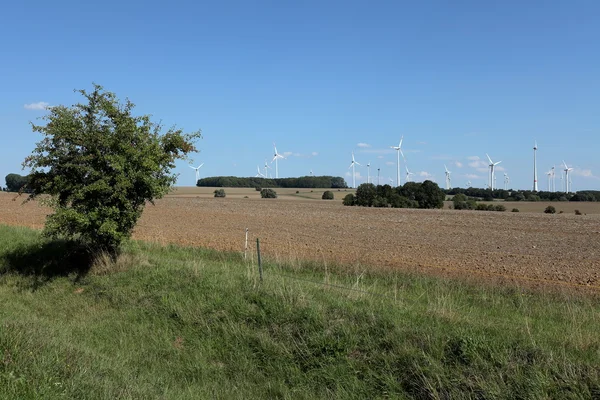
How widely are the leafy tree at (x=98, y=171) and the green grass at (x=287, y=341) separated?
184 centimetres

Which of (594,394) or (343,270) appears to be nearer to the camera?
(594,394)

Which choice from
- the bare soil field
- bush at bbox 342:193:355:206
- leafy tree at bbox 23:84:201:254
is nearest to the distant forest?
bush at bbox 342:193:355:206

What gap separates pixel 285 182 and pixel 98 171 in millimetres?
109491

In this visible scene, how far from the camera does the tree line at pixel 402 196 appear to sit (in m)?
63.2

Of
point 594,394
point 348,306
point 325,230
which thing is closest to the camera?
point 594,394

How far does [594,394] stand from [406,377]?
2.12m

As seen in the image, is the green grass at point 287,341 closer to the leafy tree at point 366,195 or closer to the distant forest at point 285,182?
the leafy tree at point 366,195

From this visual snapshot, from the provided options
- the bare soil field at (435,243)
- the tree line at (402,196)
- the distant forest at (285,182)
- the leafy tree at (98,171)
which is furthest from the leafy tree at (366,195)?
the leafy tree at (98,171)

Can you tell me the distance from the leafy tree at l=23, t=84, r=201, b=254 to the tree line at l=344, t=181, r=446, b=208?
51.5 metres

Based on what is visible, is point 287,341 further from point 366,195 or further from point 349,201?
point 349,201

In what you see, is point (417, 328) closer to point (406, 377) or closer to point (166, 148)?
point (406, 377)

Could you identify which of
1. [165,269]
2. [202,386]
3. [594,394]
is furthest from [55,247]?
[594,394]

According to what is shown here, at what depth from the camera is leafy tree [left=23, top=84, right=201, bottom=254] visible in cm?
1341

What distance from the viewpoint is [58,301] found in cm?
1229
